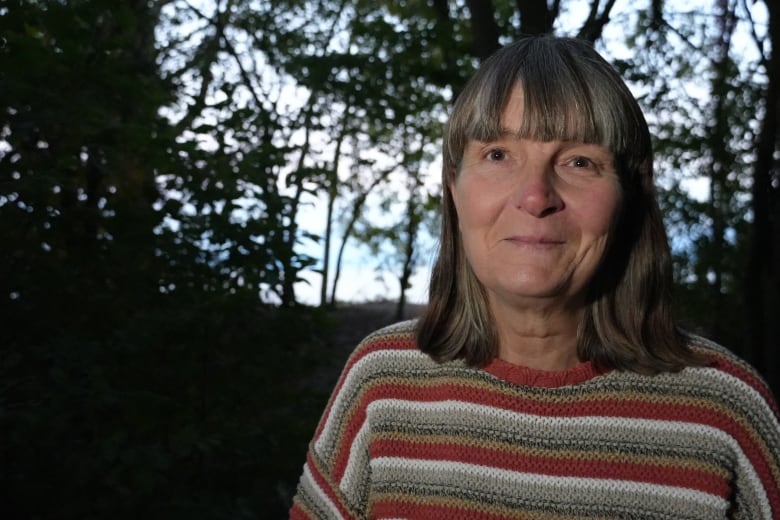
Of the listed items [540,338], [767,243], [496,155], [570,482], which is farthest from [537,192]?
[767,243]

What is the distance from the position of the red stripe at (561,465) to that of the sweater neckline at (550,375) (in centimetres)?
15

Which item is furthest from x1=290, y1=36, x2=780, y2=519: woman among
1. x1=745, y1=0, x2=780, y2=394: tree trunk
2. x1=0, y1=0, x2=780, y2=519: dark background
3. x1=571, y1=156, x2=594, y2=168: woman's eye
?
x1=745, y1=0, x2=780, y2=394: tree trunk

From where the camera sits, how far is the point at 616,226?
197 cm

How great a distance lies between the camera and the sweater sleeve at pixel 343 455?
83.3 inches

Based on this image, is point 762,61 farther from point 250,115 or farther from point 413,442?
point 413,442

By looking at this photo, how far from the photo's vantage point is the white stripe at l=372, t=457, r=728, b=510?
75.4 inches

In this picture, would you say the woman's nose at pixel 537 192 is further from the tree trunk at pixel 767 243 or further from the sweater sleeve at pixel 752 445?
the tree trunk at pixel 767 243

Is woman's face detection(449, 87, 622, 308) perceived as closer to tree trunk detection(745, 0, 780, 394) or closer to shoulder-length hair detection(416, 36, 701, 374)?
shoulder-length hair detection(416, 36, 701, 374)

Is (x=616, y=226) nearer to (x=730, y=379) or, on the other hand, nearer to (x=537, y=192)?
(x=537, y=192)

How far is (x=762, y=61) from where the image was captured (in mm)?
6688

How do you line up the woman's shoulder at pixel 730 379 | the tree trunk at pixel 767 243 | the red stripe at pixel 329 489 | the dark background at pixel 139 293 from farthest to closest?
the tree trunk at pixel 767 243, the dark background at pixel 139 293, the red stripe at pixel 329 489, the woman's shoulder at pixel 730 379

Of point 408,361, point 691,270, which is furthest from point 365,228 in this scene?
point 408,361

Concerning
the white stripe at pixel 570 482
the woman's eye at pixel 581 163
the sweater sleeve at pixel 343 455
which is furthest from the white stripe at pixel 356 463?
the woman's eye at pixel 581 163

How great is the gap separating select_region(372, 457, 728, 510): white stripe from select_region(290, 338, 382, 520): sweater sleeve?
14 cm
